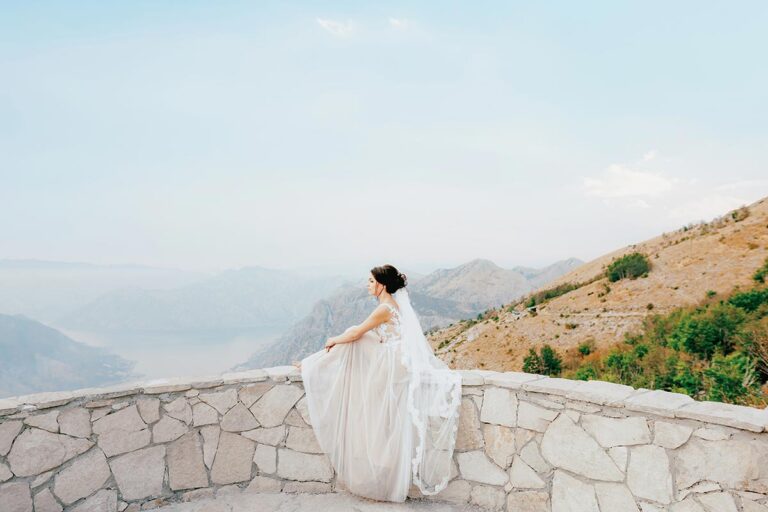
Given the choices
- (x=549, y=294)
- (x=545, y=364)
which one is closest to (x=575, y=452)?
(x=545, y=364)

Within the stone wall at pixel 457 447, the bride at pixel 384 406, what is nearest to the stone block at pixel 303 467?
the stone wall at pixel 457 447

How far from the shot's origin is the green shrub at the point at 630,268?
105 ft

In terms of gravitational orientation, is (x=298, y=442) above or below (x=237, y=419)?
below

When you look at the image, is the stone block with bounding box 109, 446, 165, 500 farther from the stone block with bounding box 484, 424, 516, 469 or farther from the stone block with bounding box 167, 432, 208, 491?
the stone block with bounding box 484, 424, 516, 469

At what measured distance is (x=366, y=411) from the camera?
393 centimetres

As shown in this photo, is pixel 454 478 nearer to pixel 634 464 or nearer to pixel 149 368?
pixel 634 464

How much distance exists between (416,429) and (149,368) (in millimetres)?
212288

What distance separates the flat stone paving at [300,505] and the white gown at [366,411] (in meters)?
0.08

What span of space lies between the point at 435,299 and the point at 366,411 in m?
88.9

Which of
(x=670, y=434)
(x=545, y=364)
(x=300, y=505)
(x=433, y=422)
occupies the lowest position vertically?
(x=545, y=364)

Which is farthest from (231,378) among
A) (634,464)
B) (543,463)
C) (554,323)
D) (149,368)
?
(149,368)

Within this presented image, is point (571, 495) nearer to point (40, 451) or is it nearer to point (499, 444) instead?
point (499, 444)

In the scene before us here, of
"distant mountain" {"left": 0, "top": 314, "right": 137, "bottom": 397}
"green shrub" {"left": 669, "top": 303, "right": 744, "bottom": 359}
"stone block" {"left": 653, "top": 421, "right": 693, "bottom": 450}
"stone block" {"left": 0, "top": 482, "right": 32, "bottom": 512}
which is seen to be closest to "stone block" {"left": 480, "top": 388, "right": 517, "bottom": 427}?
"stone block" {"left": 653, "top": 421, "right": 693, "bottom": 450}

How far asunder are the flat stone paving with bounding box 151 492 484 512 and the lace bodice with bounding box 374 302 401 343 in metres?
1.22
